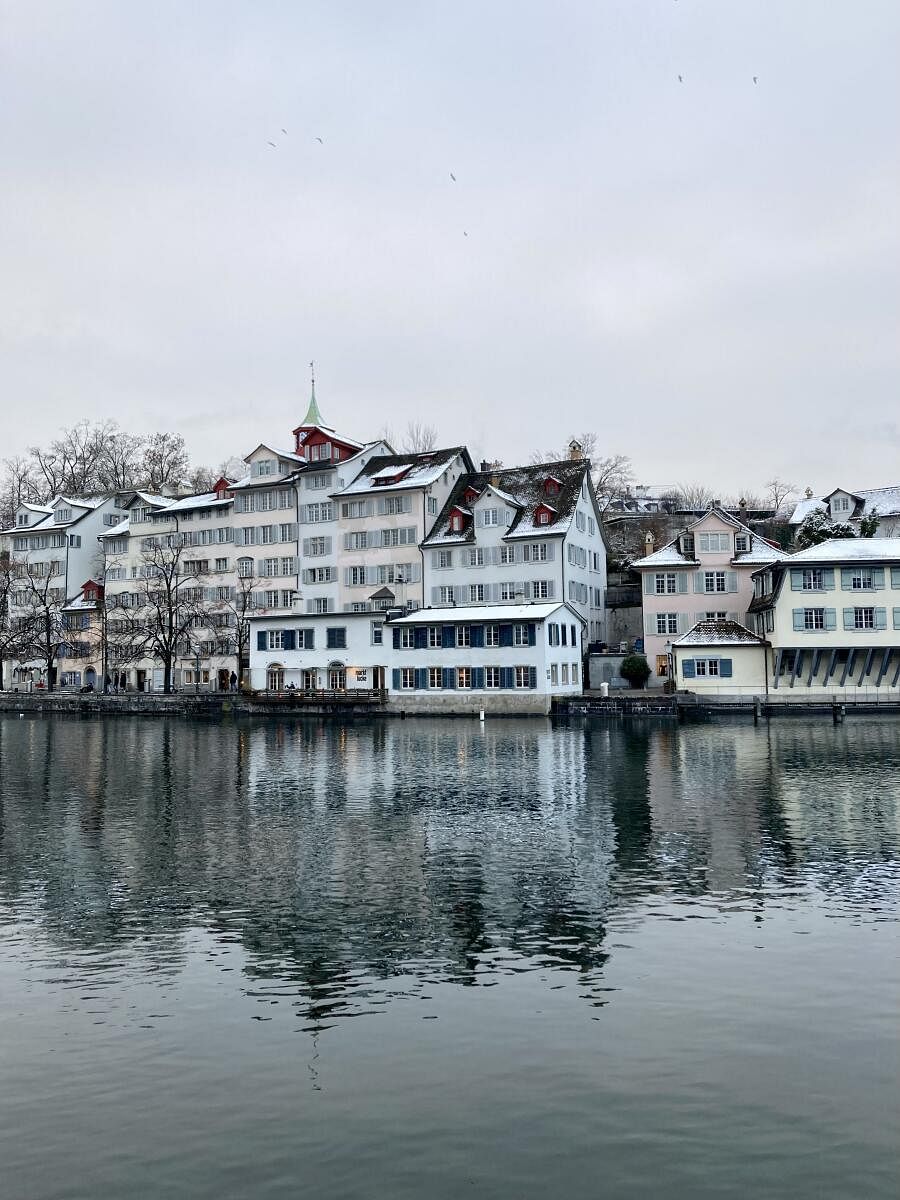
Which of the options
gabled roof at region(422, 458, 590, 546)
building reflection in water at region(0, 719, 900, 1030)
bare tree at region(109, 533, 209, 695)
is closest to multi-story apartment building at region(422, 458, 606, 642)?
gabled roof at region(422, 458, 590, 546)

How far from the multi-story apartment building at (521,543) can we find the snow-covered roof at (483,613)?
6.58ft

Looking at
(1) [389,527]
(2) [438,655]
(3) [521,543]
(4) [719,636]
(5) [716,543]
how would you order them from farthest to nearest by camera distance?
(1) [389,527] → (3) [521,543] → (5) [716,543] → (2) [438,655] → (4) [719,636]

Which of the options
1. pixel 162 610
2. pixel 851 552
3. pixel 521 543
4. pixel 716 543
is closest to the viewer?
pixel 851 552

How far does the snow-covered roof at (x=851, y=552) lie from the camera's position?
218 feet

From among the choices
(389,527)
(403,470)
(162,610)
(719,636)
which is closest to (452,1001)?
(719,636)

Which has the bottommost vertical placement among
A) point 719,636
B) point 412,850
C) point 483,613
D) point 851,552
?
point 412,850

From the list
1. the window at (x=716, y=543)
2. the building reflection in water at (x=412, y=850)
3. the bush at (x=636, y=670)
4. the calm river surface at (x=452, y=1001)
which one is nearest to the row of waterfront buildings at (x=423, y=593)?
the window at (x=716, y=543)

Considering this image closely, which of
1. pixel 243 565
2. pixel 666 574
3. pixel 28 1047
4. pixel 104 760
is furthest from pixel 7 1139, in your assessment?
pixel 243 565

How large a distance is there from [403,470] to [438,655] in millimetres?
18534

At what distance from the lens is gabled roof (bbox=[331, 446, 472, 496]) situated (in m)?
81.1

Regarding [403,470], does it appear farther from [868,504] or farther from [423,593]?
[868,504]

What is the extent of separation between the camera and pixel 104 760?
45.1 m

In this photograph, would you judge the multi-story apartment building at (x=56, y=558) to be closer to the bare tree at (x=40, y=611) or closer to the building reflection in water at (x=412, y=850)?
the bare tree at (x=40, y=611)

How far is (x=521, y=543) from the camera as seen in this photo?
76188mm
